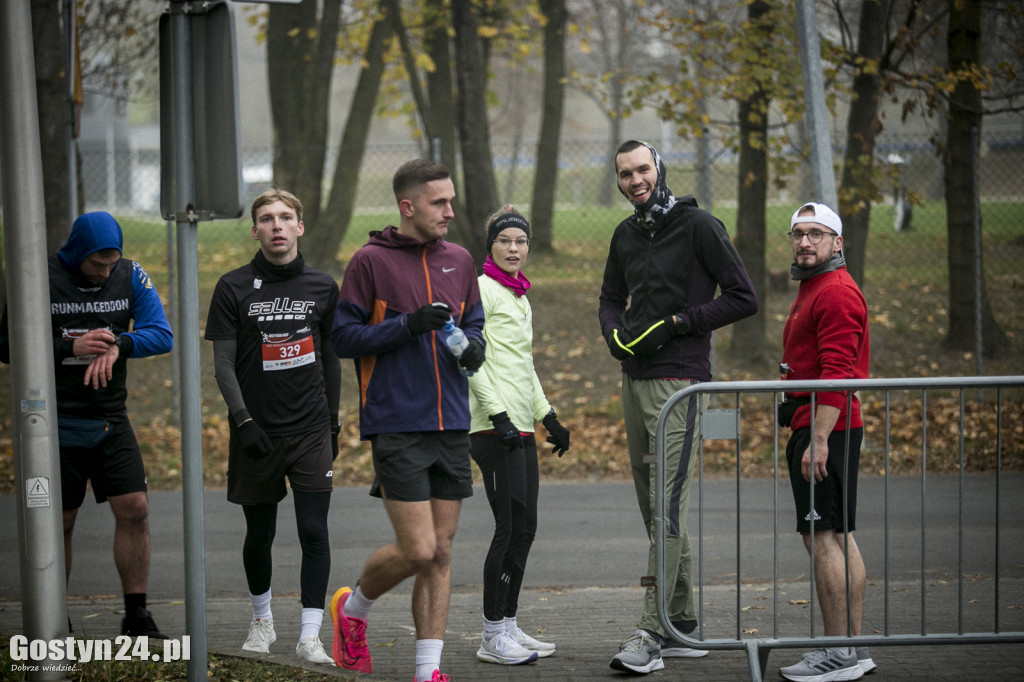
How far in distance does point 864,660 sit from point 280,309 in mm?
3062

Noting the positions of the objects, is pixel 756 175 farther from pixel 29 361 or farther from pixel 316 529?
pixel 29 361

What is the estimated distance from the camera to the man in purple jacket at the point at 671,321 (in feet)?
16.1

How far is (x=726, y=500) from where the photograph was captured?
8570mm

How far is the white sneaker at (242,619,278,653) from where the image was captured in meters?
5.08

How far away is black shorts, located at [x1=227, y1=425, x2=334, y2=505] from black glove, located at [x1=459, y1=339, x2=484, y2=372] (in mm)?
984

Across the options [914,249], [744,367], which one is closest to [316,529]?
[744,367]

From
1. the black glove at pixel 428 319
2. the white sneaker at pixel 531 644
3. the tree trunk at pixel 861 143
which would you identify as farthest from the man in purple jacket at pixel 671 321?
the tree trunk at pixel 861 143

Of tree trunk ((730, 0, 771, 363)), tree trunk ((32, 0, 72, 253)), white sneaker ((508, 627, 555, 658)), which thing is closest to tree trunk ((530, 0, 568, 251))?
tree trunk ((730, 0, 771, 363))

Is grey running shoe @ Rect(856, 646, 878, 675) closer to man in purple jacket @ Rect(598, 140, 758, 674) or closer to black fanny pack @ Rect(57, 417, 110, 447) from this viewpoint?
man in purple jacket @ Rect(598, 140, 758, 674)

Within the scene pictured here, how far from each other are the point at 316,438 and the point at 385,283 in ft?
3.12

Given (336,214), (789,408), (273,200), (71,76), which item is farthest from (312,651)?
(336,214)

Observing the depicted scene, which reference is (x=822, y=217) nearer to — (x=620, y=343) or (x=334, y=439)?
(x=620, y=343)

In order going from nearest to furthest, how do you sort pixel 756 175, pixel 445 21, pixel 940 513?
pixel 940 513
pixel 756 175
pixel 445 21

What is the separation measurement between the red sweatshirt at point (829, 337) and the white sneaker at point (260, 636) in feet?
8.56
